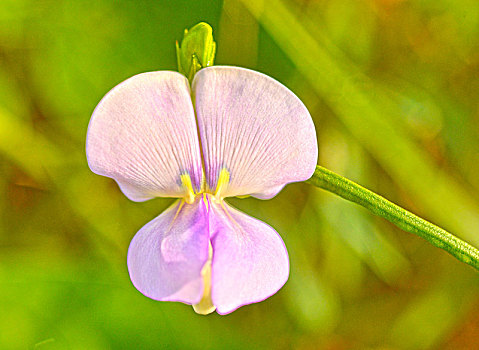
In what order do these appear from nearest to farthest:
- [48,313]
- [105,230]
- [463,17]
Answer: [48,313] < [105,230] < [463,17]

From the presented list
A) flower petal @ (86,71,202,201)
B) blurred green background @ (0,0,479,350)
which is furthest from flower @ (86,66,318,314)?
blurred green background @ (0,0,479,350)

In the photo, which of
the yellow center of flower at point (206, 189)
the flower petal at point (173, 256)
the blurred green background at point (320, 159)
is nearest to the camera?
the flower petal at point (173, 256)

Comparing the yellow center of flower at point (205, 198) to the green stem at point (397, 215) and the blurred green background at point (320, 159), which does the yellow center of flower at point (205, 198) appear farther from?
the blurred green background at point (320, 159)

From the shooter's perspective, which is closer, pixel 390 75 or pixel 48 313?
pixel 48 313

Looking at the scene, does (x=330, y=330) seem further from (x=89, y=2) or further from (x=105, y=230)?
(x=89, y=2)

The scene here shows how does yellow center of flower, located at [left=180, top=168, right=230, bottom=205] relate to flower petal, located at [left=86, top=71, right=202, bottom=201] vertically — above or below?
below

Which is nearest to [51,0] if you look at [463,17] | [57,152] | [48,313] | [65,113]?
[65,113]

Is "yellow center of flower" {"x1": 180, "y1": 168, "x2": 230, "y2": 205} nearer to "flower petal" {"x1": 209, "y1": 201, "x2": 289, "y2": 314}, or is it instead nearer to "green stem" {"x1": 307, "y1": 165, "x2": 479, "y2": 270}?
"flower petal" {"x1": 209, "y1": 201, "x2": 289, "y2": 314}

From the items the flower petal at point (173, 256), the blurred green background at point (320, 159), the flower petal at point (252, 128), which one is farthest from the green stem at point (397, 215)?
the blurred green background at point (320, 159)
